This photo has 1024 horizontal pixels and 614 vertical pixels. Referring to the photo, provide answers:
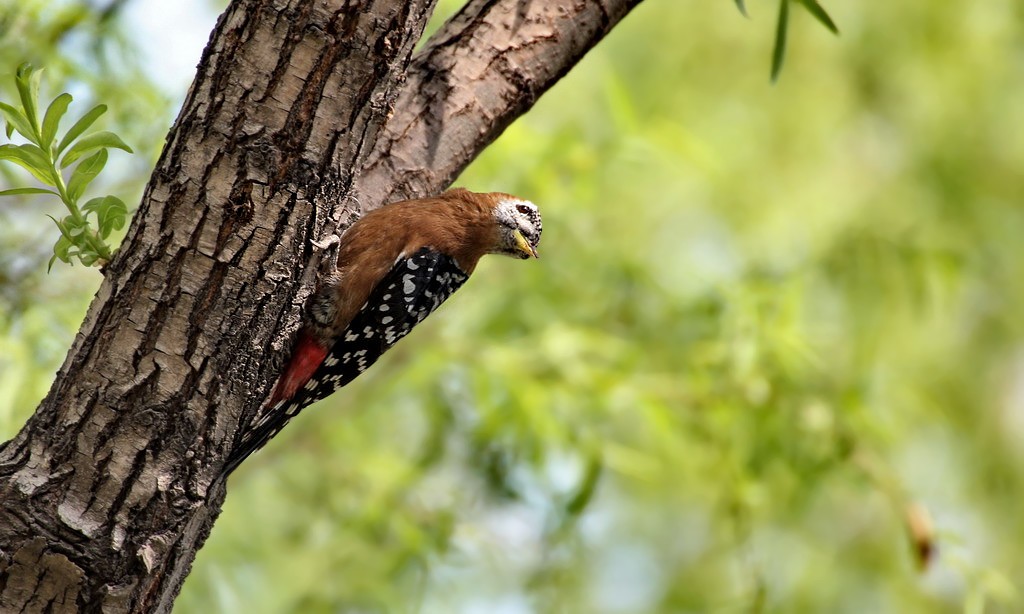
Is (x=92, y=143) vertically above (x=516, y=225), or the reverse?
(x=516, y=225)

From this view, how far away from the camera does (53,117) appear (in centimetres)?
216

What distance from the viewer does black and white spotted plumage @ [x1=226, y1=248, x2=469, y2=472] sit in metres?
3.13

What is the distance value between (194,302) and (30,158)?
48cm

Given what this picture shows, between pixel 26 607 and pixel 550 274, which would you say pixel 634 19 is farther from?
pixel 26 607

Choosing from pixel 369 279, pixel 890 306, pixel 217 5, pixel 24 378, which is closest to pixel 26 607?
pixel 369 279

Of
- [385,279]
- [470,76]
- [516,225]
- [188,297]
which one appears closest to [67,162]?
[188,297]

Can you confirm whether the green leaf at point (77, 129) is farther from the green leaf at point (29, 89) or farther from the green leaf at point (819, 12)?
the green leaf at point (819, 12)

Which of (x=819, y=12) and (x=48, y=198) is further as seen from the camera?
(x=48, y=198)

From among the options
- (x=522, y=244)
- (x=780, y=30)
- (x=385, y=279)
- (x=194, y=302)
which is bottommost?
(x=194, y=302)

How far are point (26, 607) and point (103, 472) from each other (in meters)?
0.30

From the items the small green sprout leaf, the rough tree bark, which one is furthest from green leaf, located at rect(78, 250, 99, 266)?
the rough tree bark

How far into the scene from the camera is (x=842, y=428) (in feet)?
14.8

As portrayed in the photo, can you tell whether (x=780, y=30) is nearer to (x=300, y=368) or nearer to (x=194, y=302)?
(x=300, y=368)

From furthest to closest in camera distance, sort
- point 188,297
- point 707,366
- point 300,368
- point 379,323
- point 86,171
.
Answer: point 707,366, point 379,323, point 300,368, point 86,171, point 188,297
